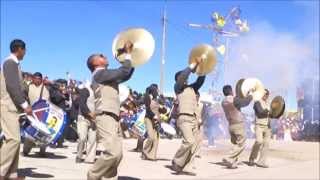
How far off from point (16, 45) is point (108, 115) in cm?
147

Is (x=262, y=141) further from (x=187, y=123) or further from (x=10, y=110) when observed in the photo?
(x=10, y=110)

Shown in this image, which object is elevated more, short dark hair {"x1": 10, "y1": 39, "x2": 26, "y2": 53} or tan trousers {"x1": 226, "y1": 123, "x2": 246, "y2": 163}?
short dark hair {"x1": 10, "y1": 39, "x2": 26, "y2": 53}

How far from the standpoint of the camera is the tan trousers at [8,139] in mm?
7941

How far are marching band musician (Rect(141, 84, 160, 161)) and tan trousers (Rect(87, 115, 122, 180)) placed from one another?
6266 millimetres

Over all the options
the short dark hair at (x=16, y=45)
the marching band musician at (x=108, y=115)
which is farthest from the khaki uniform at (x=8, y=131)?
the marching band musician at (x=108, y=115)

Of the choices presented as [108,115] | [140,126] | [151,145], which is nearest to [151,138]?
[151,145]

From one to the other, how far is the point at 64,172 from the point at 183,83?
264 centimetres

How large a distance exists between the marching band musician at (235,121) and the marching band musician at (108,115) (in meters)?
6.08

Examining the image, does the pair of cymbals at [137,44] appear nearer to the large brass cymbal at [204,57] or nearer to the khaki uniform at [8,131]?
the khaki uniform at [8,131]

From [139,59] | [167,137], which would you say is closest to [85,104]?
[139,59]

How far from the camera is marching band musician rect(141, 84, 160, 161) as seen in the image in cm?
1439

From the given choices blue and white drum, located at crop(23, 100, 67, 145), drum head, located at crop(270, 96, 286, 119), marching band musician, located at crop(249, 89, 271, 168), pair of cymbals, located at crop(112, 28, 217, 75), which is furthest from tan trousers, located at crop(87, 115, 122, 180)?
drum head, located at crop(270, 96, 286, 119)

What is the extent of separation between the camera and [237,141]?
14.1m

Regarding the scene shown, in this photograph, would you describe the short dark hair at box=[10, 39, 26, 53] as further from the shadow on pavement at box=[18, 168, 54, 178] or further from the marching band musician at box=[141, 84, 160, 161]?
the marching band musician at box=[141, 84, 160, 161]
